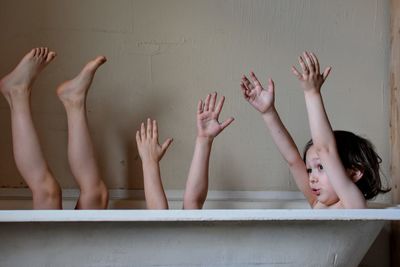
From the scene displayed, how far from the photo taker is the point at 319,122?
1.48 metres

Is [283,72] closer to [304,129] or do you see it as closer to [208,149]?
[304,129]

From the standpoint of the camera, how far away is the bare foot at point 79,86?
1.64 meters

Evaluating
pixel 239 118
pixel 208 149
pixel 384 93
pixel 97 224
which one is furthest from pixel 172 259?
pixel 384 93

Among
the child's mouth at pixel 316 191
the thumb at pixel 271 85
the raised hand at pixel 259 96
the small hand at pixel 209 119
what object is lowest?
the child's mouth at pixel 316 191

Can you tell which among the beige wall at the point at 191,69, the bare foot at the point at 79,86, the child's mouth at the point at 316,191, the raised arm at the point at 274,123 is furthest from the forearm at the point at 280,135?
the bare foot at the point at 79,86

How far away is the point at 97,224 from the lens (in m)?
1.28

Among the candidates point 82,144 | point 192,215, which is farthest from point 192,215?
point 82,144

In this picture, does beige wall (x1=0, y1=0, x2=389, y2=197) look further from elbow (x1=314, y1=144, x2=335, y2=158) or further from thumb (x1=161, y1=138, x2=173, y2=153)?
elbow (x1=314, y1=144, x2=335, y2=158)

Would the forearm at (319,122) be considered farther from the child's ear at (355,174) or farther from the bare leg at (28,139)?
the bare leg at (28,139)

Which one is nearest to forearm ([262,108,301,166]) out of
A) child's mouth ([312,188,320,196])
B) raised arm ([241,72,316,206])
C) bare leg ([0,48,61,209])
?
raised arm ([241,72,316,206])

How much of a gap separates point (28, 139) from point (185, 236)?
48cm

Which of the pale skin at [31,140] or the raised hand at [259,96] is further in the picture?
the raised hand at [259,96]

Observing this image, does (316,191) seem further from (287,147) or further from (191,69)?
(191,69)

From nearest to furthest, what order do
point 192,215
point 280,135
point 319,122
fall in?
point 192,215 < point 319,122 < point 280,135
